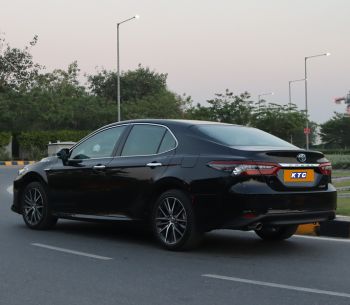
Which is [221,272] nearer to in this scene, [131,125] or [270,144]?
[270,144]

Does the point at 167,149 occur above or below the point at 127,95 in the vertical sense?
below

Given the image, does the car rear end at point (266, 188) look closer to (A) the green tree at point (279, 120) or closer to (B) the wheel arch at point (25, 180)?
(B) the wheel arch at point (25, 180)

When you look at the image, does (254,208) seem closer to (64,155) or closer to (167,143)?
(167,143)

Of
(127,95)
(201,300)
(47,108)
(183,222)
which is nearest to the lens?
(201,300)

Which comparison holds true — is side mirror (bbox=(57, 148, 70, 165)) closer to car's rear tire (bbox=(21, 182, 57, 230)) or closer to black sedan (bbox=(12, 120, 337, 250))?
black sedan (bbox=(12, 120, 337, 250))

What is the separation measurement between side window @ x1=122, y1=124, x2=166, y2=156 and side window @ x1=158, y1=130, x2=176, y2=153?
0.07 m

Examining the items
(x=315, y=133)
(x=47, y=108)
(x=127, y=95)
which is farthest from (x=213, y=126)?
(x=315, y=133)

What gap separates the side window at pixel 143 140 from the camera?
8.09 m

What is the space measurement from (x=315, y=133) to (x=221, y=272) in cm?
9652

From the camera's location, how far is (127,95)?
66.4 m

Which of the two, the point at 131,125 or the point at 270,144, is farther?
the point at 131,125

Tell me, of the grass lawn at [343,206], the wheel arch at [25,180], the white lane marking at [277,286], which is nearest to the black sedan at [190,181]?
the wheel arch at [25,180]

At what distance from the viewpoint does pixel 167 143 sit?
7930 mm

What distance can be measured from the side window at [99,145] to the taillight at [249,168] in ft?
6.75
